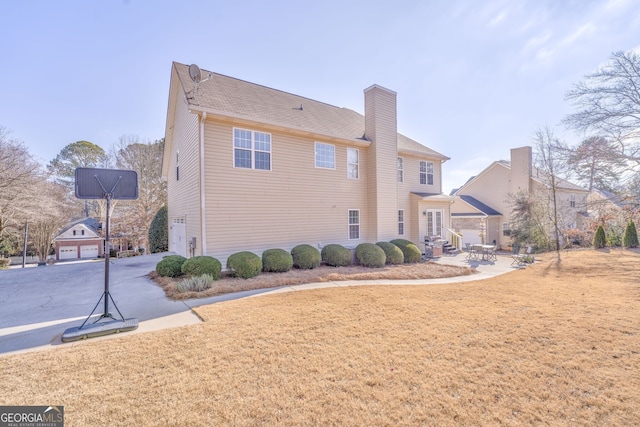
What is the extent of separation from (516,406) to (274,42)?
12624mm

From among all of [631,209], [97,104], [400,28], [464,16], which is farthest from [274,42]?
[631,209]

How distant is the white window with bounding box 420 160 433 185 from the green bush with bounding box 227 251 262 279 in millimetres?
12144

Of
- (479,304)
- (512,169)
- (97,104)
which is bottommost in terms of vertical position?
(479,304)

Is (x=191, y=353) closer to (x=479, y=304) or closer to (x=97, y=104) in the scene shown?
(x=479, y=304)

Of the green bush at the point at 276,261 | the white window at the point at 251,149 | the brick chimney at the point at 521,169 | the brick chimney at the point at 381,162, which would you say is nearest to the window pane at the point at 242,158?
the white window at the point at 251,149

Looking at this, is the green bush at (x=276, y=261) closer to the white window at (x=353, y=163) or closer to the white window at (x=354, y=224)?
the white window at (x=354, y=224)

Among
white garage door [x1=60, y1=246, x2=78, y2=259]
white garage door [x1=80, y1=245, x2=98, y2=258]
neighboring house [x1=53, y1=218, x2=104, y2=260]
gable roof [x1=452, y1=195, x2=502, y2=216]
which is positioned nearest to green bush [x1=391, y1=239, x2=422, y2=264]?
gable roof [x1=452, y1=195, x2=502, y2=216]

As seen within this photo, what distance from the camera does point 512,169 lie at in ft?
74.6

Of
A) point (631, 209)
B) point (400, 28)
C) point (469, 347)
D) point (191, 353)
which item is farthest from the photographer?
point (631, 209)

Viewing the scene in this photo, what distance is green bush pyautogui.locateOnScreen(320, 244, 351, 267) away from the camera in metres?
10.8

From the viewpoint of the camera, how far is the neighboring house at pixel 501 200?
21.8 meters

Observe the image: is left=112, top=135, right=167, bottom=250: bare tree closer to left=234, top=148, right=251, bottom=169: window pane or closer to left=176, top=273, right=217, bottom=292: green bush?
left=234, top=148, right=251, bottom=169: window pane

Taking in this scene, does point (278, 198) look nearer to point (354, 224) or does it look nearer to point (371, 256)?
point (354, 224)

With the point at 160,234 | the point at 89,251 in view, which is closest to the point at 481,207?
the point at 160,234
